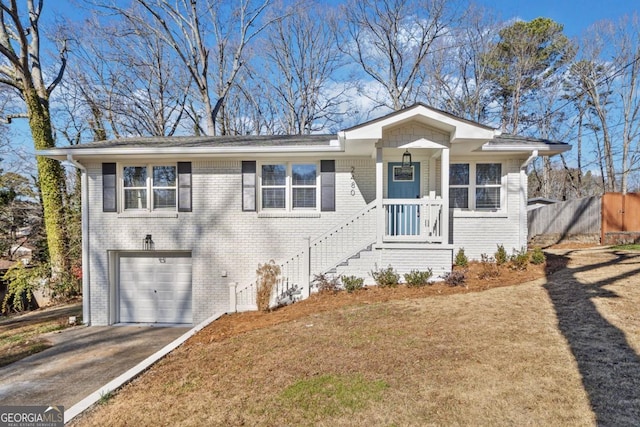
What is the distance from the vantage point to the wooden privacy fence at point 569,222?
43.3ft

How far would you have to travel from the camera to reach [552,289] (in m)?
6.20

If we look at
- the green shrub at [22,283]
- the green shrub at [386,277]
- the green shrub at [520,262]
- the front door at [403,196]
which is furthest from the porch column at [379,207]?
the green shrub at [22,283]

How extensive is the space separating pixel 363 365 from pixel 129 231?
7.44 m

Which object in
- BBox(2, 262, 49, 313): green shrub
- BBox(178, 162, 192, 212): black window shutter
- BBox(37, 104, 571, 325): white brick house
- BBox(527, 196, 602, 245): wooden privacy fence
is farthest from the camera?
BBox(527, 196, 602, 245): wooden privacy fence

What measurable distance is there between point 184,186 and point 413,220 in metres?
6.05

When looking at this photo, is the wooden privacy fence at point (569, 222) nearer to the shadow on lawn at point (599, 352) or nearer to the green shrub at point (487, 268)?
the green shrub at point (487, 268)

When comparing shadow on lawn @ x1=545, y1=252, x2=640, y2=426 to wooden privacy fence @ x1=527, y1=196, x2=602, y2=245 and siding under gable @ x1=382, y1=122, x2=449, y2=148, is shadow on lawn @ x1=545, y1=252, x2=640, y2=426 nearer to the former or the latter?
siding under gable @ x1=382, y1=122, x2=449, y2=148

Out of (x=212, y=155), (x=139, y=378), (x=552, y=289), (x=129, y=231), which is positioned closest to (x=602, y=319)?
(x=552, y=289)

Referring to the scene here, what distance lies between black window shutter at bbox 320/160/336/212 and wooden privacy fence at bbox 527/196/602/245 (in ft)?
38.4

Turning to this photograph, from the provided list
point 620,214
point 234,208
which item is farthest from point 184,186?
point 620,214

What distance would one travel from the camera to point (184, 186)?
8.52m

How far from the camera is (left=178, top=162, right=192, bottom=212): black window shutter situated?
8523 mm

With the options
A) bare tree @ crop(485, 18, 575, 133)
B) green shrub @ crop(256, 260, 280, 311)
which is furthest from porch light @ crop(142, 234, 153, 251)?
bare tree @ crop(485, 18, 575, 133)

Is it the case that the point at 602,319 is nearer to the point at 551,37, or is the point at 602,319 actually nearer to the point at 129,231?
the point at 129,231
